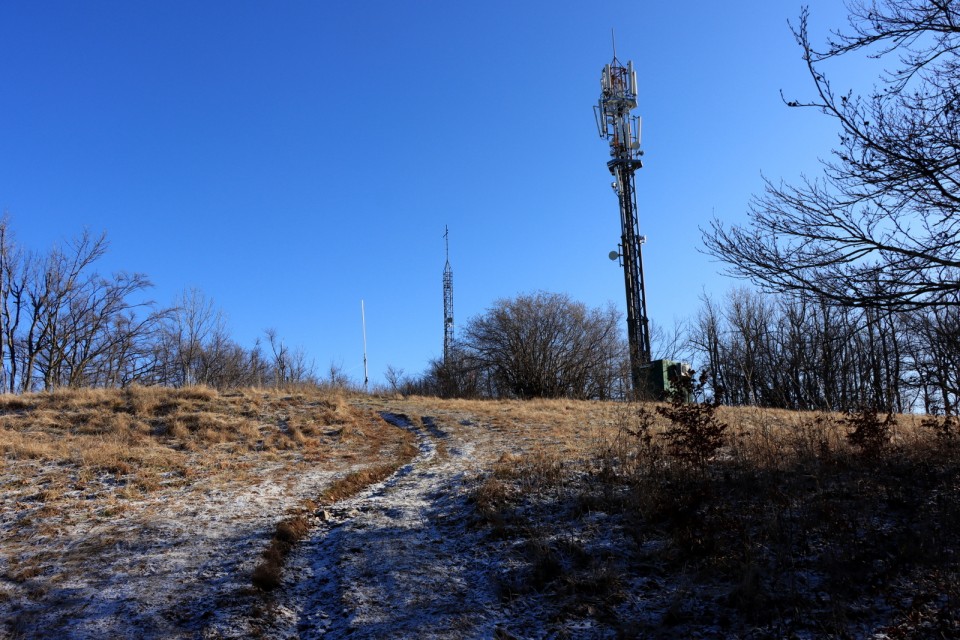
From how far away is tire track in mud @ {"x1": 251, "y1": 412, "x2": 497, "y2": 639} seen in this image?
172 inches

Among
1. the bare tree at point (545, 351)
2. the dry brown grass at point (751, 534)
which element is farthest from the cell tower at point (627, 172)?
the dry brown grass at point (751, 534)

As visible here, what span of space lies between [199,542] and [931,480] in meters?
8.00

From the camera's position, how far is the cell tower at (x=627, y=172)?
27703 millimetres

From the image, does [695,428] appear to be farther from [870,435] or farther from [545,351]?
[545,351]

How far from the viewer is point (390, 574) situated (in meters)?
5.27

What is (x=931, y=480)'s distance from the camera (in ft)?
20.5

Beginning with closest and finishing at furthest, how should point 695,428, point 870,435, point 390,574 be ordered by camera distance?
1. point 390,574
2. point 695,428
3. point 870,435

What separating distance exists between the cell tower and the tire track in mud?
20863mm

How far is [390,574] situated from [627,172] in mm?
26880

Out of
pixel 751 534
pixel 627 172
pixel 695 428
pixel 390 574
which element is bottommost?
pixel 390 574

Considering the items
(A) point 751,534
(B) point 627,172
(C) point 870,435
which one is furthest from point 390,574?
(B) point 627,172

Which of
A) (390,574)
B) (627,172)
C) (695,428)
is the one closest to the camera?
(390,574)

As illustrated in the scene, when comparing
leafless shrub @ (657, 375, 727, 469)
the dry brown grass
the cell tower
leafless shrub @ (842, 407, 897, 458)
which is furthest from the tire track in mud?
the cell tower

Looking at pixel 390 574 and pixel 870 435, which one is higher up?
pixel 870 435
